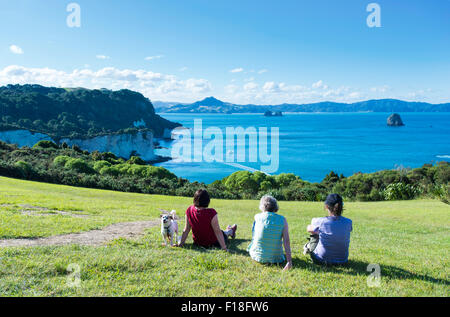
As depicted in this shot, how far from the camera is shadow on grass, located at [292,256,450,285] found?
5470 mm

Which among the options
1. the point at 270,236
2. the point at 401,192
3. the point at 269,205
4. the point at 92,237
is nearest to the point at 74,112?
the point at 401,192

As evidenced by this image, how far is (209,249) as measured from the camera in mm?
6832

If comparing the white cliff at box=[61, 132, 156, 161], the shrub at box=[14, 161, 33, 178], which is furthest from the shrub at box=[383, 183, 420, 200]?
the white cliff at box=[61, 132, 156, 161]

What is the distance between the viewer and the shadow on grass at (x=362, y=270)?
5.47 meters

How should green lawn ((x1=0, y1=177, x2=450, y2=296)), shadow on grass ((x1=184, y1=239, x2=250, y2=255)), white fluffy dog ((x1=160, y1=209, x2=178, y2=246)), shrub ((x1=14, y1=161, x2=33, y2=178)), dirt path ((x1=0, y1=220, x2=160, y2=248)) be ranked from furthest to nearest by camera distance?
shrub ((x1=14, y1=161, x2=33, y2=178))
dirt path ((x1=0, y1=220, x2=160, y2=248))
white fluffy dog ((x1=160, y1=209, x2=178, y2=246))
shadow on grass ((x1=184, y1=239, x2=250, y2=255))
green lawn ((x1=0, y1=177, x2=450, y2=296))

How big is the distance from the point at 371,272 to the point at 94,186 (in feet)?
89.9

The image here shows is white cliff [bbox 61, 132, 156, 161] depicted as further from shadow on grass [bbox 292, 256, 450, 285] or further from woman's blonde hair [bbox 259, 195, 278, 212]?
shadow on grass [bbox 292, 256, 450, 285]

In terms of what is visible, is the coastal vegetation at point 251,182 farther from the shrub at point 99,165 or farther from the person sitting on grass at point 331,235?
the person sitting on grass at point 331,235

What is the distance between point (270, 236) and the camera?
5.79 metres

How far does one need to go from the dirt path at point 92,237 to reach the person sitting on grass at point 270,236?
383 centimetres

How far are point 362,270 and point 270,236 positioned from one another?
185 centimetres

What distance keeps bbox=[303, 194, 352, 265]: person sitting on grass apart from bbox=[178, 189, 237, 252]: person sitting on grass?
1936 mm

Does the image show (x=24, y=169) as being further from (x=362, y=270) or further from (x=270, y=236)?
(x=362, y=270)
